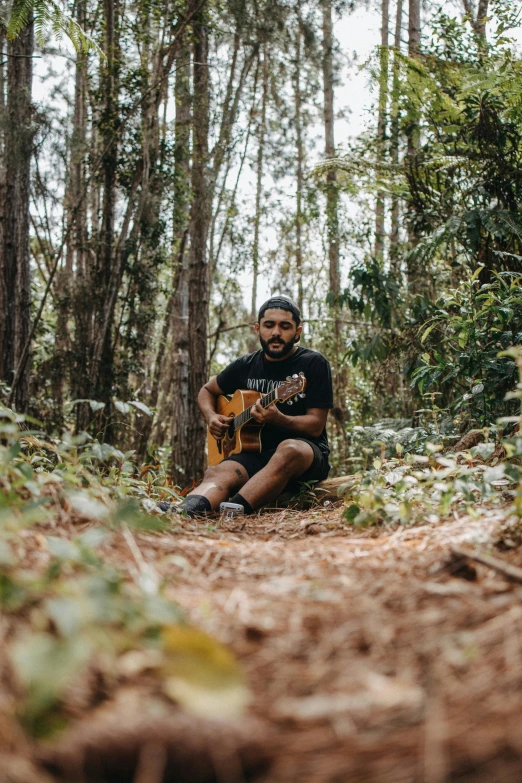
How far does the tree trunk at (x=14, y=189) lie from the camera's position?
5520 mm

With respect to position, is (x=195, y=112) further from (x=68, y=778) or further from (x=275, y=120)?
(x=68, y=778)

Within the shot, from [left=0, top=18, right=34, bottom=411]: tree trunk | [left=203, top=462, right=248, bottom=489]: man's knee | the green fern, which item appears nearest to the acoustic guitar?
[left=203, top=462, right=248, bottom=489]: man's knee

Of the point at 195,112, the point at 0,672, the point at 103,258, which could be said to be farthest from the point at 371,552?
the point at 195,112

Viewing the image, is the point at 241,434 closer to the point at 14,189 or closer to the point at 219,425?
the point at 219,425

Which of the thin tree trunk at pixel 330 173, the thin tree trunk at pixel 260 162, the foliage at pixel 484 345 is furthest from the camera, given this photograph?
the thin tree trunk at pixel 260 162

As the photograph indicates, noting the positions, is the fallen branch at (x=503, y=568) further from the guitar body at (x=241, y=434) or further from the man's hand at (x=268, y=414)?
the guitar body at (x=241, y=434)

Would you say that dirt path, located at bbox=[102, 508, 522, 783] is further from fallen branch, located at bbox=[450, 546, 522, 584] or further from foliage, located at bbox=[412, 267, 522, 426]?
foliage, located at bbox=[412, 267, 522, 426]

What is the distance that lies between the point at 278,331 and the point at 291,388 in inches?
26.7

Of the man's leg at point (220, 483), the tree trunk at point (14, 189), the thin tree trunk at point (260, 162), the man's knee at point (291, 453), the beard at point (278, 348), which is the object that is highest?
the thin tree trunk at point (260, 162)

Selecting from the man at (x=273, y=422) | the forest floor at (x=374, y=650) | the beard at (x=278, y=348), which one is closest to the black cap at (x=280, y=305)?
the man at (x=273, y=422)

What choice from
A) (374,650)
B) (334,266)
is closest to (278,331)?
(374,650)

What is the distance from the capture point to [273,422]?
13.1 ft

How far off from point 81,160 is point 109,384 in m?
2.41

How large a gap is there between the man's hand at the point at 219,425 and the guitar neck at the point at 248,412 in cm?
6
